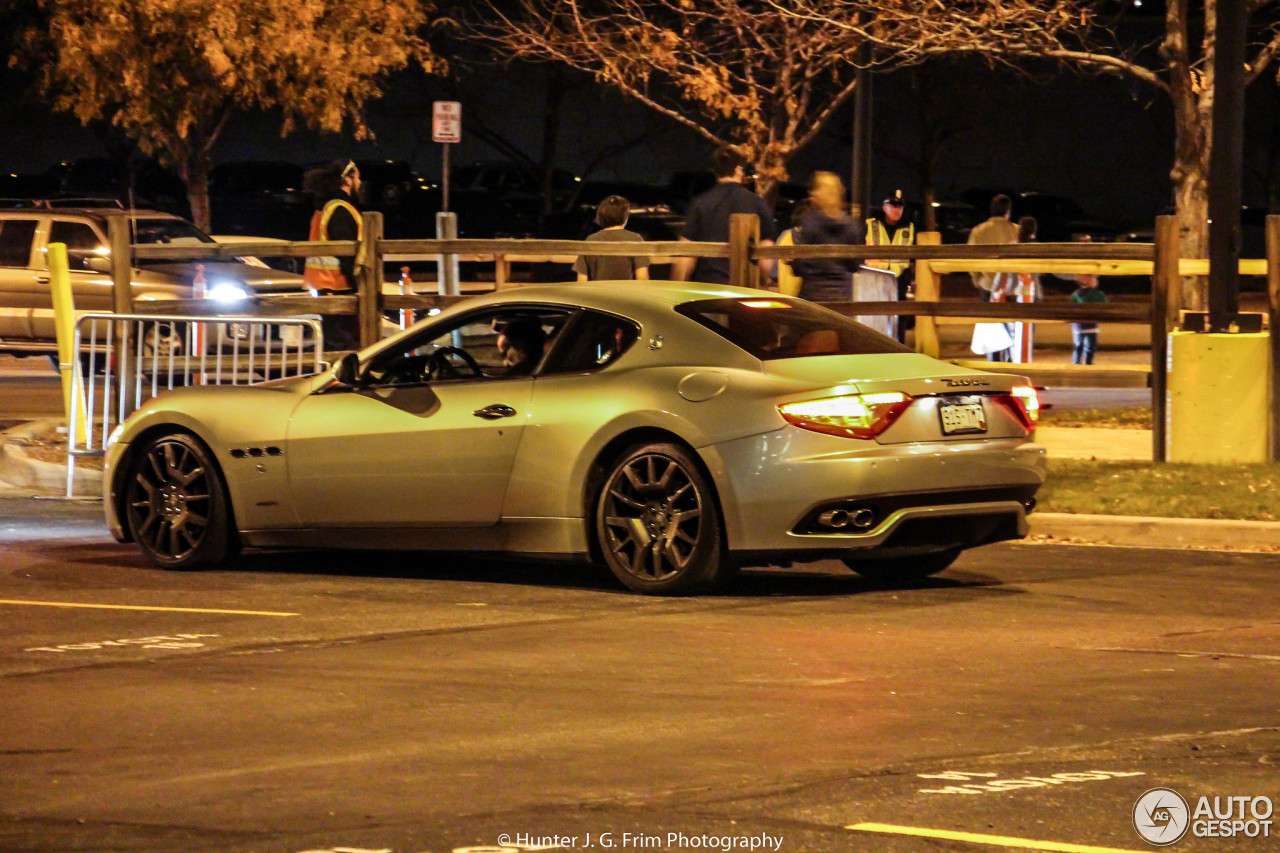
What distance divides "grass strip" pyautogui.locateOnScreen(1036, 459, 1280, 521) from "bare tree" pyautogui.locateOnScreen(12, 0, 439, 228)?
17.0m

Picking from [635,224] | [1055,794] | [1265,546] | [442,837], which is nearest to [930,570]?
[1265,546]

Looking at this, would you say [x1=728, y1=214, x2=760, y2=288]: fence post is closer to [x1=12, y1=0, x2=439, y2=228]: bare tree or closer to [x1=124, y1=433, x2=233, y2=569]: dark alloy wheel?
[x1=124, y1=433, x2=233, y2=569]: dark alloy wheel

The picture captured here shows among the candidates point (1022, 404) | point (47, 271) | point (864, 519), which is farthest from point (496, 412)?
point (47, 271)

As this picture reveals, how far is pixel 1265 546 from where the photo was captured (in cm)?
1143

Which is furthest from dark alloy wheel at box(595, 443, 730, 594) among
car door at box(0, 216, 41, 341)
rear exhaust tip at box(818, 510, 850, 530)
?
car door at box(0, 216, 41, 341)

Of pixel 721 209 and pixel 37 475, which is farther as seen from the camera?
pixel 721 209

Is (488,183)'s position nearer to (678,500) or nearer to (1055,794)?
(678,500)

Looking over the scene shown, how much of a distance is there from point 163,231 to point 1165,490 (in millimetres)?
13755

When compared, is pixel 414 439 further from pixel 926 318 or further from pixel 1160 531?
pixel 926 318

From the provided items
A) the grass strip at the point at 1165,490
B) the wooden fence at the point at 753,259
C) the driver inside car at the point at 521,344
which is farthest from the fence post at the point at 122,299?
the grass strip at the point at 1165,490

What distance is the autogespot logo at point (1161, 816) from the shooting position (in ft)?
17.7

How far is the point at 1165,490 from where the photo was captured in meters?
12.5

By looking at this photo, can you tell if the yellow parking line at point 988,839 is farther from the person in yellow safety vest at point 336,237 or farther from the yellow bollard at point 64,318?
the person in yellow safety vest at point 336,237

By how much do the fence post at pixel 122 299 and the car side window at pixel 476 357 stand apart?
4.22m
